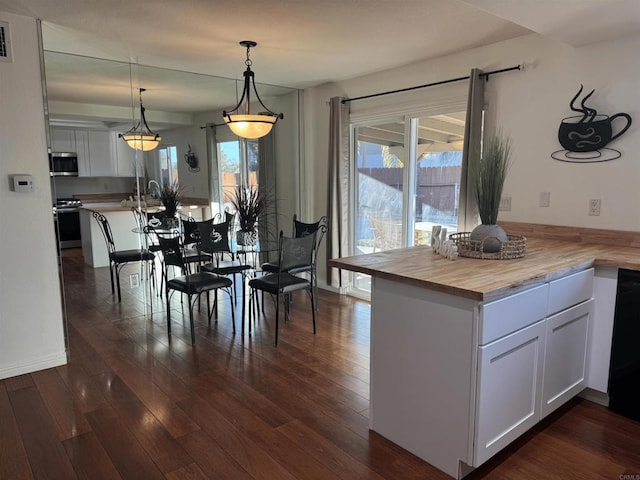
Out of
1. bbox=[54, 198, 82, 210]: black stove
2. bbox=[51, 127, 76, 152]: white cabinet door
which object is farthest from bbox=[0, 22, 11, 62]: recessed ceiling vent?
bbox=[54, 198, 82, 210]: black stove

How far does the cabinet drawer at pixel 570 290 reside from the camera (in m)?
2.23

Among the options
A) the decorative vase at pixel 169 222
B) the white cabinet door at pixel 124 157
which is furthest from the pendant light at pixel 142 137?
the decorative vase at pixel 169 222

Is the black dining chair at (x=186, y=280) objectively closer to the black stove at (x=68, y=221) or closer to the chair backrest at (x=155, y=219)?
the chair backrest at (x=155, y=219)

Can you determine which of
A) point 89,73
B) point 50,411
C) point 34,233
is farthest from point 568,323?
point 89,73

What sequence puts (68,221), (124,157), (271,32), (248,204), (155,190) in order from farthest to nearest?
(248,204) → (155,190) → (124,157) → (68,221) → (271,32)

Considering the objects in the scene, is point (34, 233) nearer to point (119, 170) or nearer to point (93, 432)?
point (119, 170)

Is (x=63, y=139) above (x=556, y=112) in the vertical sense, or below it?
below

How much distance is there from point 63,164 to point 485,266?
10.2ft

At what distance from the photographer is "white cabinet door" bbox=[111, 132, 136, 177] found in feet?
12.8

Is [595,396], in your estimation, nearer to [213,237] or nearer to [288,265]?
[288,265]

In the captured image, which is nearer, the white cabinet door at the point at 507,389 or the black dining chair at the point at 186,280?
the white cabinet door at the point at 507,389

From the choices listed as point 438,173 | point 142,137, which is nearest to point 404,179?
point 438,173

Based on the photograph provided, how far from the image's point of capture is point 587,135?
302cm

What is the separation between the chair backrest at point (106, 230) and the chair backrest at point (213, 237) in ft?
2.56
